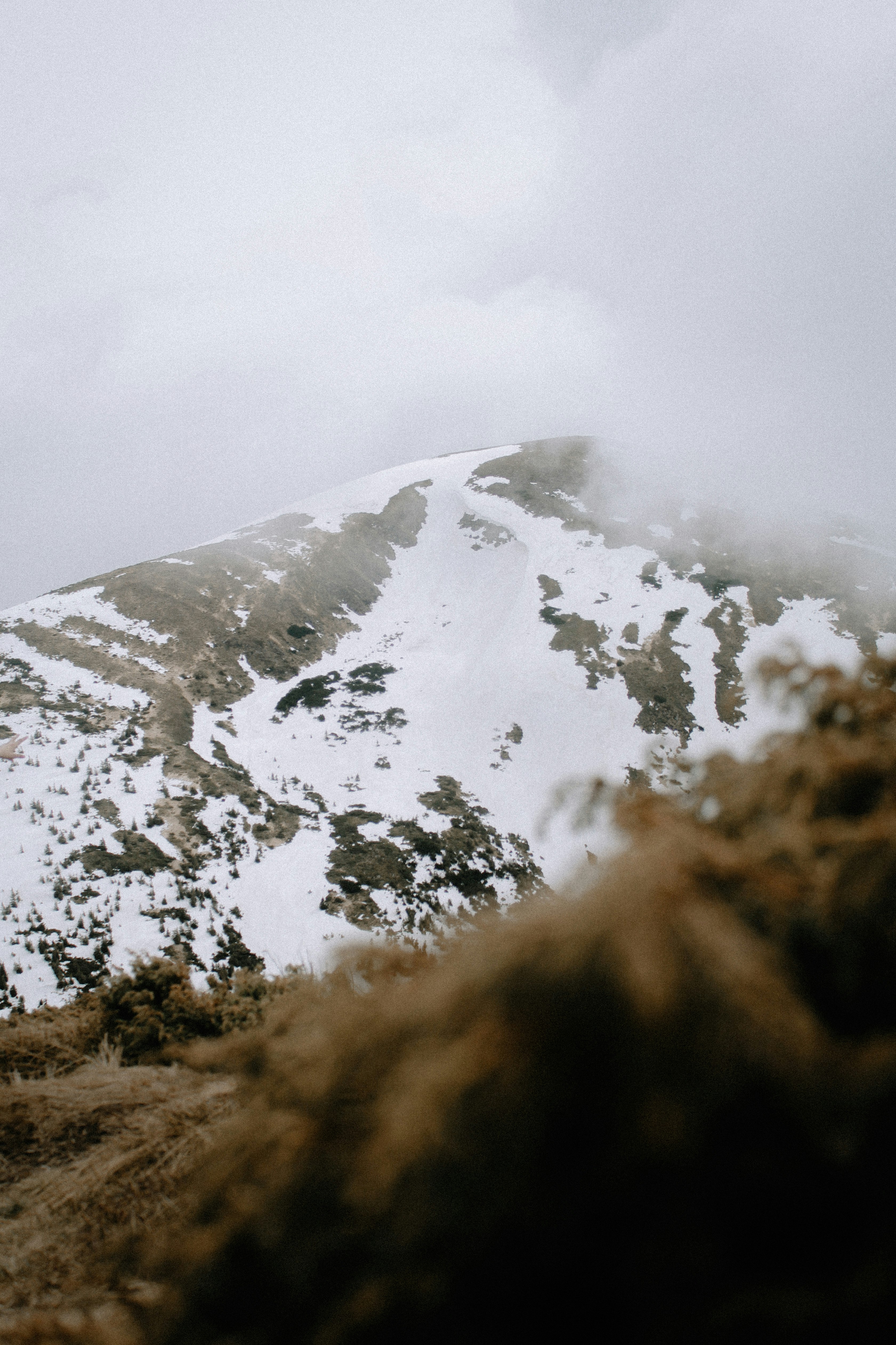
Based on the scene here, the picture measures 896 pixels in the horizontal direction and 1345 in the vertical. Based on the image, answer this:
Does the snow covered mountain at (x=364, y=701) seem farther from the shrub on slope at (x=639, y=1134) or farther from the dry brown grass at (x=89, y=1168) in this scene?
the dry brown grass at (x=89, y=1168)

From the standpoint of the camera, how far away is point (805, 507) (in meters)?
63.2

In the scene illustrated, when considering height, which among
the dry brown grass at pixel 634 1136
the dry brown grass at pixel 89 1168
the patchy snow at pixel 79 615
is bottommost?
the dry brown grass at pixel 89 1168

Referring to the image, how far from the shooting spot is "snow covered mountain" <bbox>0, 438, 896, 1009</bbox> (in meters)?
14.7

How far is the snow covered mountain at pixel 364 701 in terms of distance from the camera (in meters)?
14.7

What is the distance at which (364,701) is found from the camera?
34156mm

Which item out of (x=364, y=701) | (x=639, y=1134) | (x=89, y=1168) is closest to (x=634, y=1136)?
(x=639, y=1134)

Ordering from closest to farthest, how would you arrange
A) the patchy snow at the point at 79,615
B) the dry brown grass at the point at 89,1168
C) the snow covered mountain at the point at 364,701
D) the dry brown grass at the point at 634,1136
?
the dry brown grass at the point at 634,1136 < the dry brown grass at the point at 89,1168 < the snow covered mountain at the point at 364,701 < the patchy snow at the point at 79,615

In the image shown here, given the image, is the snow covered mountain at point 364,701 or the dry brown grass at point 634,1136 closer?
the dry brown grass at point 634,1136

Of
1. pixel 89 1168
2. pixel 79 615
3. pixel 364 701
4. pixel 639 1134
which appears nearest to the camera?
pixel 639 1134

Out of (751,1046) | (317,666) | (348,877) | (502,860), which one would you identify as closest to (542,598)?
(317,666)

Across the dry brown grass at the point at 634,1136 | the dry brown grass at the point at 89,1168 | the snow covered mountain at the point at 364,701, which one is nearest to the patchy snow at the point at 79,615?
the snow covered mountain at the point at 364,701

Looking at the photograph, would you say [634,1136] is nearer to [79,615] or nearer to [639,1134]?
[639,1134]

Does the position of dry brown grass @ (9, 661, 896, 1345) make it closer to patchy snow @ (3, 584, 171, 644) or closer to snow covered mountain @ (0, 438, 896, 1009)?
snow covered mountain @ (0, 438, 896, 1009)

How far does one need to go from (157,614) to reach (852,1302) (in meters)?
40.2
